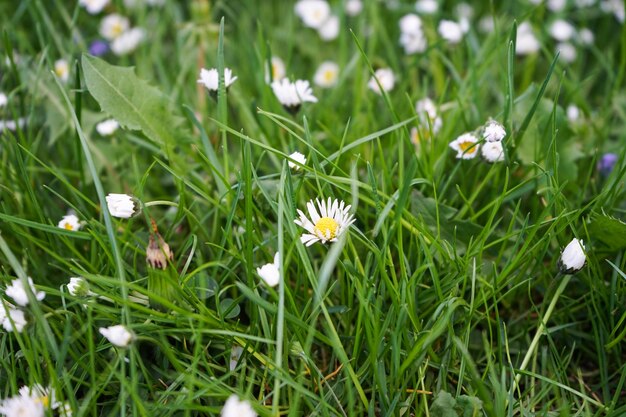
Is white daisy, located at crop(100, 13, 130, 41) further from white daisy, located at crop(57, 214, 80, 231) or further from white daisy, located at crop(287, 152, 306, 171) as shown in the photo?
white daisy, located at crop(287, 152, 306, 171)

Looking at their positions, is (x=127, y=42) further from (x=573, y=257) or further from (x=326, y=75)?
(x=573, y=257)

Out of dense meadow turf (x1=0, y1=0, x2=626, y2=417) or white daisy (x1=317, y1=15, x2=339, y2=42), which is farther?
white daisy (x1=317, y1=15, x2=339, y2=42)

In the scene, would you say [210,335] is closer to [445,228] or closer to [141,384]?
[141,384]

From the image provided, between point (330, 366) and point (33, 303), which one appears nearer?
point (33, 303)

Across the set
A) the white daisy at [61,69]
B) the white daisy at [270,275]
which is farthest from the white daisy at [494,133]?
the white daisy at [61,69]

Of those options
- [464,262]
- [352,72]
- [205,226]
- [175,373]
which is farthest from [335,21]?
[175,373]

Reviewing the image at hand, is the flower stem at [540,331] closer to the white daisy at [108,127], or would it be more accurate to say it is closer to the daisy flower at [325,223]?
the daisy flower at [325,223]

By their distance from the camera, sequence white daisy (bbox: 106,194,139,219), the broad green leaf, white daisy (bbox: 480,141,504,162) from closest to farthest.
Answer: white daisy (bbox: 106,194,139,219) < white daisy (bbox: 480,141,504,162) < the broad green leaf

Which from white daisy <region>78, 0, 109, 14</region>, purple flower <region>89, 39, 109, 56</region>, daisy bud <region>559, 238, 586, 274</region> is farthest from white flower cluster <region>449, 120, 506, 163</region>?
white daisy <region>78, 0, 109, 14</region>
